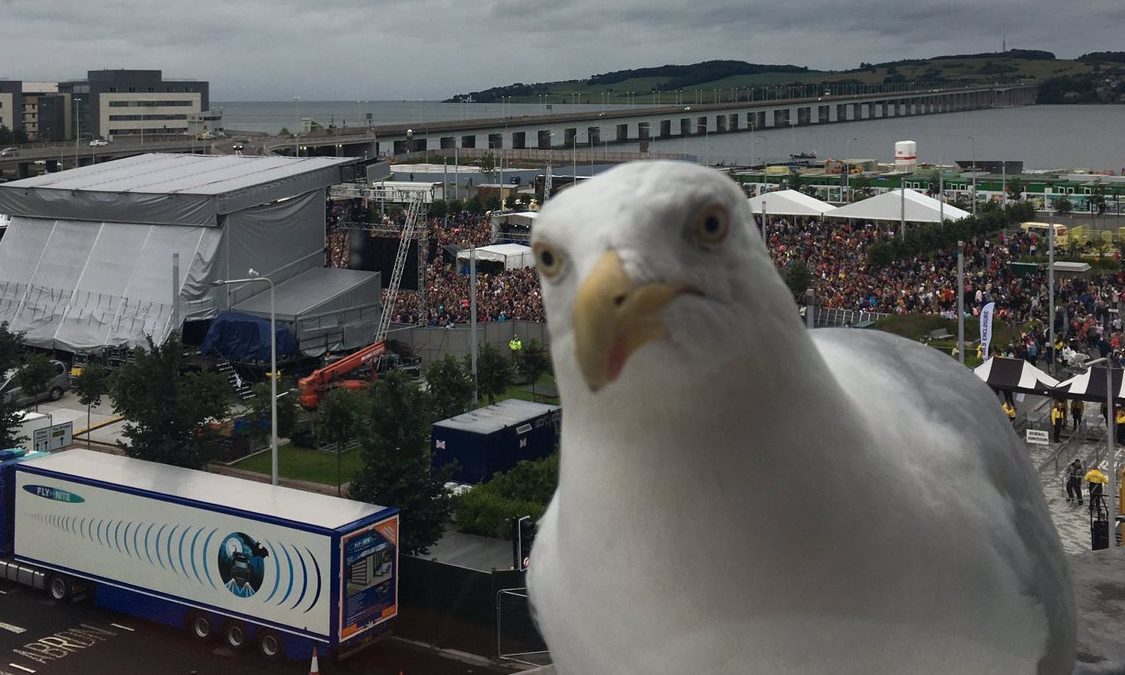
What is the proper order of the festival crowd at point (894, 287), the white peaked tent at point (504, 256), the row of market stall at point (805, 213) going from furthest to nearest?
the row of market stall at point (805, 213)
the white peaked tent at point (504, 256)
the festival crowd at point (894, 287)

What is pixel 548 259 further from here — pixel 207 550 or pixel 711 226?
pixel 207 550

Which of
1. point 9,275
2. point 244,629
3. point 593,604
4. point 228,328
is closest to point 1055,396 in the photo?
point 244,629

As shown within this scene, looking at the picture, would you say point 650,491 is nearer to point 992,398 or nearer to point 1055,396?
point 992,398

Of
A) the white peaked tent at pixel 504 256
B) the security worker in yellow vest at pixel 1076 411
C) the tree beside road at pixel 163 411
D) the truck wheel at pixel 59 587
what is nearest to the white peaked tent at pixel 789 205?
the white peaked tent at pixel 504 256

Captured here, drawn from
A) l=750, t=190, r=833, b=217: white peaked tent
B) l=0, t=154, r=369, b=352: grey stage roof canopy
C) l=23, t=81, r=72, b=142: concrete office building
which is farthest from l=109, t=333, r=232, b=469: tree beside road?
l=23, t=81, r=72, b=142: concrete office building

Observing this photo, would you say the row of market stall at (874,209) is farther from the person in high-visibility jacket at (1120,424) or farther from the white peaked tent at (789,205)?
the person in high-visibility jacket at (1120,424)

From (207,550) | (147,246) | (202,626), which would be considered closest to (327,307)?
(147,246)
